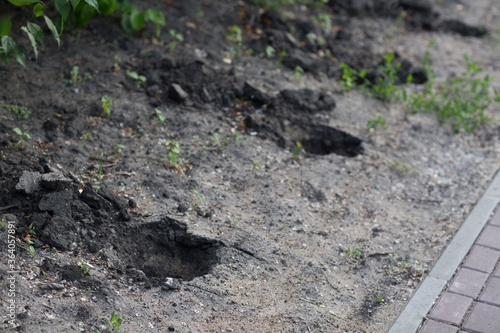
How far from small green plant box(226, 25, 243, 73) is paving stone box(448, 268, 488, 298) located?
3.47m

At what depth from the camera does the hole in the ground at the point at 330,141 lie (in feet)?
17.5

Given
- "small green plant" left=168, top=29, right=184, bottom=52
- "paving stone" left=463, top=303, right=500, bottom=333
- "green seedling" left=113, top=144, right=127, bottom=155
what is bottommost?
"green seedling" left=113, top=144, right=127, bottom=155

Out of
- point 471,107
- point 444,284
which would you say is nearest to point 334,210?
point 444,284

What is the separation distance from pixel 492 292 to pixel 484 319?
32 centimetres

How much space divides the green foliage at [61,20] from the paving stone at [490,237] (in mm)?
3445

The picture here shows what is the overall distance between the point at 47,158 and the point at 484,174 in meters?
4.06

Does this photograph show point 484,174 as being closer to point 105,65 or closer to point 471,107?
point 471,107

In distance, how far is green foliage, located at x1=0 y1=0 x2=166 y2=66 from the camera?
354 cm

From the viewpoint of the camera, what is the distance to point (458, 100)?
618 centimetres

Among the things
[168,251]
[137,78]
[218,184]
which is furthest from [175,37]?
[168,251]

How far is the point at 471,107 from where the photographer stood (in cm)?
612

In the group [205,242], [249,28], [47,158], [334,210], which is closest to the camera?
[205,242]

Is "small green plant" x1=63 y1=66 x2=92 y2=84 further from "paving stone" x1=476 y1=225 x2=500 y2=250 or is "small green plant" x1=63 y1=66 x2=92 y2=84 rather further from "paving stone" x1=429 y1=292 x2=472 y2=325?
"paving stone" x1=476 y1=225 x2=500 y2=250

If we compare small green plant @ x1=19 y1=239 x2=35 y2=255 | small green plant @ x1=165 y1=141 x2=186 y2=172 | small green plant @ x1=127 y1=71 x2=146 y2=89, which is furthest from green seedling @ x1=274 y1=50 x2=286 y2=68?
small green plant @ x1=19 y1=239 x2=35 y2=255
